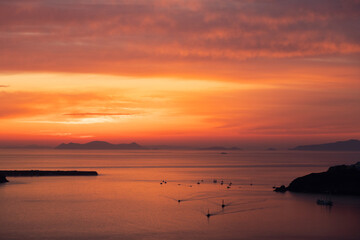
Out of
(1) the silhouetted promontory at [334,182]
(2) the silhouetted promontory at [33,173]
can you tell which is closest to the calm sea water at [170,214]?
(1) the silhouetted promontory at [334,182]

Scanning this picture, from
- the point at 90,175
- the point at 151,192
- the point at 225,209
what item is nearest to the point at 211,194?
the point at 151,192

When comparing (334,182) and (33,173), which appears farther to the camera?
(33,173)

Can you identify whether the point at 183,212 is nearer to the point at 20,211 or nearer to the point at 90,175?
the point at 20,211

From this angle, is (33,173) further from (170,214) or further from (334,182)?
(334,182)

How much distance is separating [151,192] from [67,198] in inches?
686

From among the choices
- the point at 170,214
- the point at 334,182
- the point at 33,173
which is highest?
the point at 33,173

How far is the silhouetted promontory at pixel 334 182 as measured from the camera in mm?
79375

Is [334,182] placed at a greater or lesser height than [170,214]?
greater

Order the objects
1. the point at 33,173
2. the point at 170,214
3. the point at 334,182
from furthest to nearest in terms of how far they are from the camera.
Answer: the point at 33,173, the point at 334,182, the point at 170,214

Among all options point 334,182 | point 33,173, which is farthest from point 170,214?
point 33,173

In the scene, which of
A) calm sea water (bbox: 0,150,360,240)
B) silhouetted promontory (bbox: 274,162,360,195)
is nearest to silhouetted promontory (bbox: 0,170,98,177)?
calm sea water (bbox: 0,150,360,240)

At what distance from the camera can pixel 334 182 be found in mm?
80812

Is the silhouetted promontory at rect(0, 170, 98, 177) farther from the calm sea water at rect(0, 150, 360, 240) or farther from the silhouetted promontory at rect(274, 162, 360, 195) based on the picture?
the silhouetted promontory at rect(274, 162, 360, 195)

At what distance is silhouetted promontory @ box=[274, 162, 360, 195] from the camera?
79.4 metres
